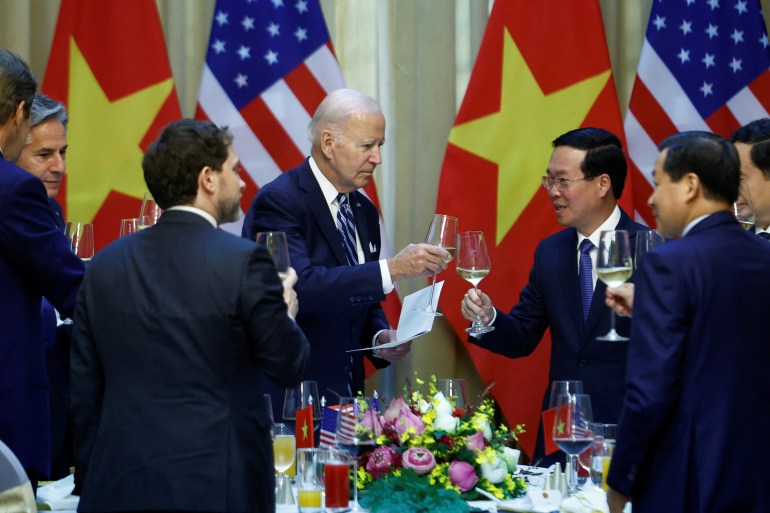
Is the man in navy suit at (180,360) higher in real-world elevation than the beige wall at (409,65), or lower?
lower

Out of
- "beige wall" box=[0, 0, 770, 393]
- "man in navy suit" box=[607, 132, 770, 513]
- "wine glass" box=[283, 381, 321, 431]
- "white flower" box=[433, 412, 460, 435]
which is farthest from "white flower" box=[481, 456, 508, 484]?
"beige wall" box=[0, 0, 770, 393]

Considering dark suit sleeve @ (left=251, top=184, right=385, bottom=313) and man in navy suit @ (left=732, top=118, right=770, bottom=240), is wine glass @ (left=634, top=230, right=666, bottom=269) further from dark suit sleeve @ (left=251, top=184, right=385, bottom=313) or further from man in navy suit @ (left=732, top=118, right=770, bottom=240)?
dark suit sleeve @ (left=251, top=184, right=385, bottom=313)

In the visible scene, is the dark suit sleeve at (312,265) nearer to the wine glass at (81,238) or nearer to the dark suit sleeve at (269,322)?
the wine glass at (81,238)

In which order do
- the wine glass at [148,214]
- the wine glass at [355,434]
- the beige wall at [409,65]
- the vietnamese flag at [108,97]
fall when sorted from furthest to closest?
the beige wall at [409,65] < the vietnamese flag at [108,97] < the wine glass at [148,214] < the wine glass at [355,434]

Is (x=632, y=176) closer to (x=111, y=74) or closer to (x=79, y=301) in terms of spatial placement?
(x=111, y=74)

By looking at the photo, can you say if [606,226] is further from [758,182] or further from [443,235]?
[443,235]

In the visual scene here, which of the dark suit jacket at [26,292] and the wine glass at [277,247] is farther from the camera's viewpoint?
the dark suit jacket at [26,292]

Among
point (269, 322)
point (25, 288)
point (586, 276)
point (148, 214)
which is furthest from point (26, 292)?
point (586, 276)

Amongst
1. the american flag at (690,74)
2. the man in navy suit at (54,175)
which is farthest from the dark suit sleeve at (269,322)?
the american flag at (690,74)

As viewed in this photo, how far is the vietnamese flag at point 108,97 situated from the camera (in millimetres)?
4820

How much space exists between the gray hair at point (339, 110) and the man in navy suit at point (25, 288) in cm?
139

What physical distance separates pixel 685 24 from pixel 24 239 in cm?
339

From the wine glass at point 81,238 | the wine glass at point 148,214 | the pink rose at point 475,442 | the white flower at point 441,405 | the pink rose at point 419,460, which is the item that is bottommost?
the pink rose at point 419,460

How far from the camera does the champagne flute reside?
8.46 ft
